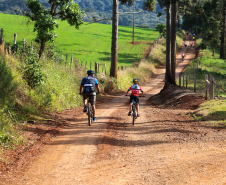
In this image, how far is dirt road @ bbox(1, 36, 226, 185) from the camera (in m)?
5.50

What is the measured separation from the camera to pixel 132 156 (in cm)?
696

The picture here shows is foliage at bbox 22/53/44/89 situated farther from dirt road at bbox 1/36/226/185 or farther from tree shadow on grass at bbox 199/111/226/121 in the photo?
tree shadow on grass at bbox 199/111/226/121

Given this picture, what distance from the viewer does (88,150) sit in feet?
24.6

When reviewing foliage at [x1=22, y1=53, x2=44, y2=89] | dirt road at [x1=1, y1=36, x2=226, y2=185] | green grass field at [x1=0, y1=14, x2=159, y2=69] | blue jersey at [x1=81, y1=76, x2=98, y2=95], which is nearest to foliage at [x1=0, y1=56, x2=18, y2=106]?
foliage at [x1=22, y1=53, x2=44, y2=89]

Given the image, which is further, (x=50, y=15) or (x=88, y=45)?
(x=88, y=45)

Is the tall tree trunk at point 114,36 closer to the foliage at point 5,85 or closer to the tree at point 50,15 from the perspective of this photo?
the tree at point 50,15

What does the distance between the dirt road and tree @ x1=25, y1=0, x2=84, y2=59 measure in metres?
5.83

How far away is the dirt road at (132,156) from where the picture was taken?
5.50 m

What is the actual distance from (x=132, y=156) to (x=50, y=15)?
9.80 meters

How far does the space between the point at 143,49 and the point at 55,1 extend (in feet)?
180

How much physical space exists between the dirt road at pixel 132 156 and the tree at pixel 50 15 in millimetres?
5831

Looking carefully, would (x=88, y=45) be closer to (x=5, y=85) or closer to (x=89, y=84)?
(x=89, y=84)

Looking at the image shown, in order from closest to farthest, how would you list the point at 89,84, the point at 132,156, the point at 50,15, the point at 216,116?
the point at 132,156
the point at 89,84
the point at 216,116
the point at 50,15

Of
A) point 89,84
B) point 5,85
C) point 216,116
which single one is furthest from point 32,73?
point 216,116
